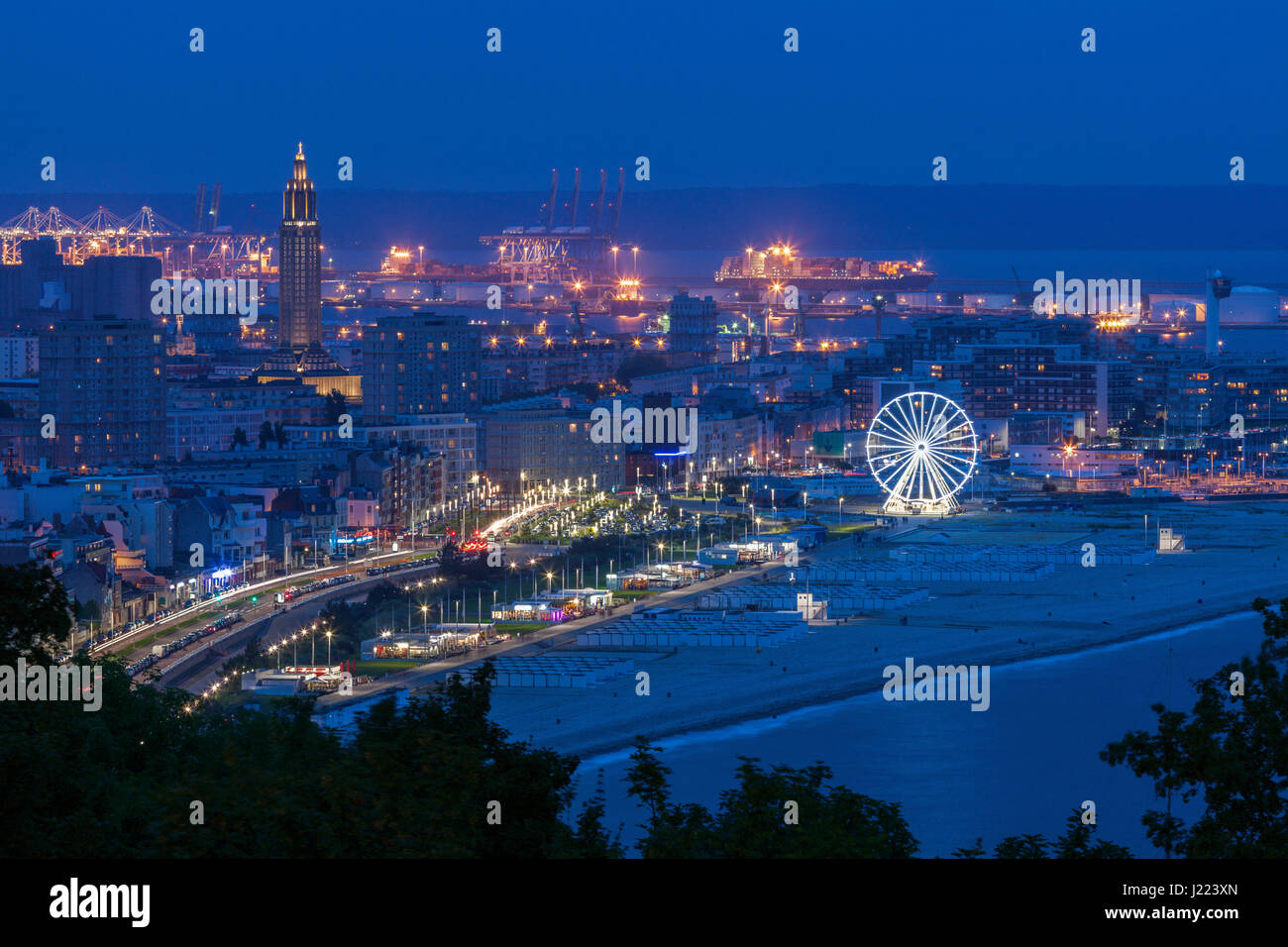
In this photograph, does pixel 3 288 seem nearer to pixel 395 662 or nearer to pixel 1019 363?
pixel 1019 363

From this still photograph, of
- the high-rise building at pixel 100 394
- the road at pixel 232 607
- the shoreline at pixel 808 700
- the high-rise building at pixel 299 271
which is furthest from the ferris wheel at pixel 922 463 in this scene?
the high-rise building at pixel 299 271

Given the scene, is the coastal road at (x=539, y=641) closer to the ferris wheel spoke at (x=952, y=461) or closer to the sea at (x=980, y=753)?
the sea at (x=980, y=753)

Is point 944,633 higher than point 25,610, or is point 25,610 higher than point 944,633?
point 25,610

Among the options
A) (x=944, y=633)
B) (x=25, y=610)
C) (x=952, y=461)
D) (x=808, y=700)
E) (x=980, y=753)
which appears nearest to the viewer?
(x=25, y=610)

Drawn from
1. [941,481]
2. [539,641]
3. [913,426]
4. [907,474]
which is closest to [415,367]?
[913,426]

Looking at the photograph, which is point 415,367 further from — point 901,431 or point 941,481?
point 941,481

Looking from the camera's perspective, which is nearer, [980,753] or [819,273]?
[980,753]
